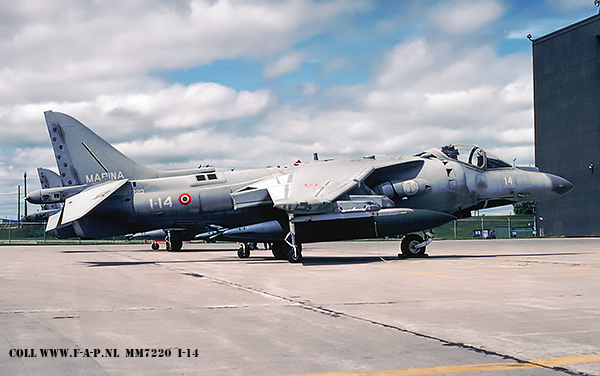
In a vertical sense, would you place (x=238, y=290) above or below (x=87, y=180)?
below

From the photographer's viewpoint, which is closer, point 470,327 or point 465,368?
point 465,368

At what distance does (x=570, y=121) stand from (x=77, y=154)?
51699mm

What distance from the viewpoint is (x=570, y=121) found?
5612 centimetres

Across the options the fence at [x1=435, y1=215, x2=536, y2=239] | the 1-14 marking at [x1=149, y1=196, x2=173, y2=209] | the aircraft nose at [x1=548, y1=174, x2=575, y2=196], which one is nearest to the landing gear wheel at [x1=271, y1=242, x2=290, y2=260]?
the 1-14 marking at [x1=149, y1=196, x2=173, y2=209]

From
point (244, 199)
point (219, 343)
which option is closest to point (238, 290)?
point (219, 343)

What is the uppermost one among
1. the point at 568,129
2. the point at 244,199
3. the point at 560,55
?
the point at 560,55

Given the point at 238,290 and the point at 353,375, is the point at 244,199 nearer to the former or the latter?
the point at 238,290

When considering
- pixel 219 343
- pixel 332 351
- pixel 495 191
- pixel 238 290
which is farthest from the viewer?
pixel 495 191

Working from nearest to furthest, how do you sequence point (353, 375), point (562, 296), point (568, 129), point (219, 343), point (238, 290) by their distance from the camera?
point (353, 375) < point (219, 343) < point (562, 296) < point (238, 290) < point (568, 129)

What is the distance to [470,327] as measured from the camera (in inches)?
239

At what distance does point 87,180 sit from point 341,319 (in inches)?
613

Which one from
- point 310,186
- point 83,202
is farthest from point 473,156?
point 83,202

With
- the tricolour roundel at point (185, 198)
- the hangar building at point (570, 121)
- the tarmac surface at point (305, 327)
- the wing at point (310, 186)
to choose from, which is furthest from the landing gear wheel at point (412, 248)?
the hangar building at point (570, 121)

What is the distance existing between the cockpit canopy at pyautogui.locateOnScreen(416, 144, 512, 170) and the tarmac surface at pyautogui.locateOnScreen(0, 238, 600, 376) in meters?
9.80
